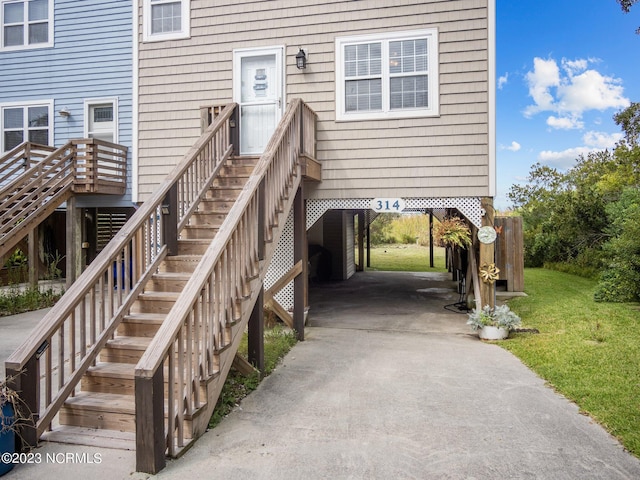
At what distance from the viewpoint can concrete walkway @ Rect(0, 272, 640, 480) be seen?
9.49ft

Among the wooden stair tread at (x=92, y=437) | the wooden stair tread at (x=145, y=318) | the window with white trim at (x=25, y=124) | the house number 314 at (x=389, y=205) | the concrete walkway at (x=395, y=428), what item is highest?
the window with white trim at (x=25, y=124)

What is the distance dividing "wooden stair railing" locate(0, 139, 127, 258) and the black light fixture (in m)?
4.27

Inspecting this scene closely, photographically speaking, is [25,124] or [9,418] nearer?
[9,418]

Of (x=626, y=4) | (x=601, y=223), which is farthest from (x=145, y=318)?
(x=601, y=223)

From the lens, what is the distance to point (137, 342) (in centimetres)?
401

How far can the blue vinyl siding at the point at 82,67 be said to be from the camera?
9.76 metres

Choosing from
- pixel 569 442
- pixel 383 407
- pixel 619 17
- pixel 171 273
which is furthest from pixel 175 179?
pixel 619 17

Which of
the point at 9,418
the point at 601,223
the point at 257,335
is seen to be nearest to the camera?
the point at 9,418

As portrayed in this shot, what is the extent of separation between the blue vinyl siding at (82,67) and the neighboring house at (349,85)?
1751 millimetres

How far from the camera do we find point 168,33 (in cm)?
824

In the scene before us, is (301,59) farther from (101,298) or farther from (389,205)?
(101,298)

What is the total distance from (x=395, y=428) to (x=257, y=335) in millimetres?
1760

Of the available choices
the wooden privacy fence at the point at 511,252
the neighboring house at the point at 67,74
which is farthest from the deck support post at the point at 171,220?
the wooden privacy fence at the point at 511,252

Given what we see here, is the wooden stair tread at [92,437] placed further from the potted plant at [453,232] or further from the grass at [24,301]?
the grass at [24,301]
